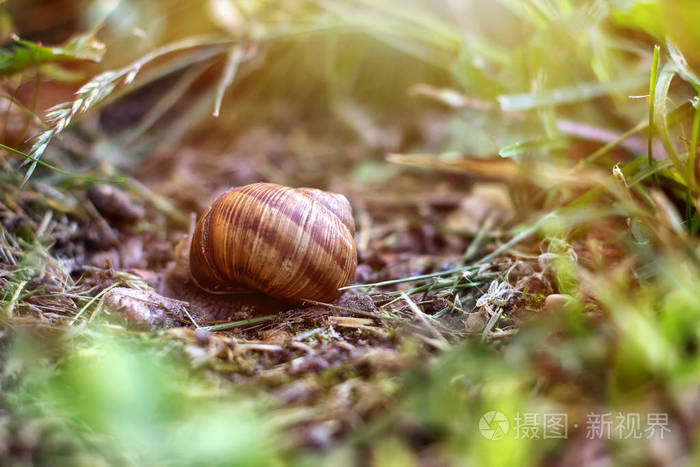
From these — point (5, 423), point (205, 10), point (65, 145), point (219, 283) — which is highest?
point (205, 10)

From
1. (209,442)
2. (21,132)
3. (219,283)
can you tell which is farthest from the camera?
(21,132)

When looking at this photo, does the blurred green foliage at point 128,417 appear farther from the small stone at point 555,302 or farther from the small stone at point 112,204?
the small stone at point 112,204

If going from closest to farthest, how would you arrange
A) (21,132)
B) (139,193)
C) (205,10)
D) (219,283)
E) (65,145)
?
(219,283), (21,132), (139,193), (65,145), (205,10)

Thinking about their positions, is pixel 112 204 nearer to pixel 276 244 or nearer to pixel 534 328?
pixel 276 244

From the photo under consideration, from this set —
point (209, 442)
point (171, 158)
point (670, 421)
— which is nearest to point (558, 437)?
point (670, 421)

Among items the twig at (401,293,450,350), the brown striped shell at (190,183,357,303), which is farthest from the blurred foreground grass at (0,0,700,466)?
the brown striped shell at (190,183,357,303)

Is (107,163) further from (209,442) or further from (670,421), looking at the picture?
(670,421)
